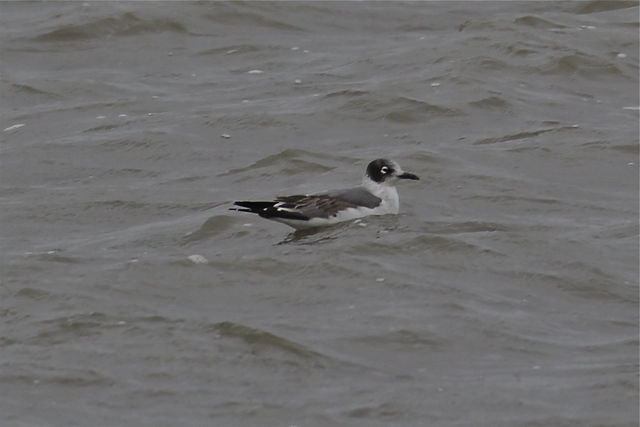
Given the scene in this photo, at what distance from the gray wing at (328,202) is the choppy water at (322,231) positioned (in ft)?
0.68

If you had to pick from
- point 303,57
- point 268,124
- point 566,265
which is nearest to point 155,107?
point 268,124

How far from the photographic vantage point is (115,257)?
13.2 m

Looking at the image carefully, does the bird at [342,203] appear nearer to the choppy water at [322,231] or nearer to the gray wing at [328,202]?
the gray wing at [328,202]

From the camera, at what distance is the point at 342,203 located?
1407 centimetres

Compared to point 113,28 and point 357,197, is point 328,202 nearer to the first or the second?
point 357,197

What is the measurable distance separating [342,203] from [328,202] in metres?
0.16

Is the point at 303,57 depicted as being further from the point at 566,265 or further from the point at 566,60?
the point at 566,265

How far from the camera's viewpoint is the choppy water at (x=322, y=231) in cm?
1039

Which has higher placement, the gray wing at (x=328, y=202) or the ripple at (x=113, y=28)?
the ripple at (x=113, y=28)

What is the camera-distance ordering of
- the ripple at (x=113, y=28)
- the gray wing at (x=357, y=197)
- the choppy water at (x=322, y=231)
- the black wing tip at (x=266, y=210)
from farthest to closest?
1. the ripple at (x=113, y=28)
2. the gray wing at (x=357, y=197)
3. the black wing tip at (x=266, y=210)
4. the choppy water at (x=322, y=231)

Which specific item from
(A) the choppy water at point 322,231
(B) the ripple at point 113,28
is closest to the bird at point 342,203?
(A) the choppy water at point 322,231

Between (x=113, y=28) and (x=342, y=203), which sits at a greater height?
(x=113, y=28)

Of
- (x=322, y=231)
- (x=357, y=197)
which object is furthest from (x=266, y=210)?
(x=357, y=197)

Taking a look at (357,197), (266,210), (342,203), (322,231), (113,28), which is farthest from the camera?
(113,28)
